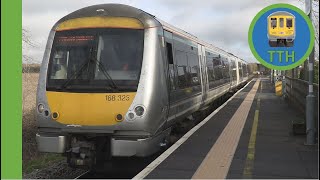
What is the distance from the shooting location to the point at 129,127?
8016 millimetres

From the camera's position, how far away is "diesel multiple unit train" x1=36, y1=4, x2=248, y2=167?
26.4 feet

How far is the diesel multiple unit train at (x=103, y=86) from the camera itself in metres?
8.05

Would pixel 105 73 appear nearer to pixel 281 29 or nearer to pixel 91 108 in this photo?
pixel 91 108

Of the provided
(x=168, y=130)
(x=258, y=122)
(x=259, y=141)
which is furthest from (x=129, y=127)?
(x=258, y=122)

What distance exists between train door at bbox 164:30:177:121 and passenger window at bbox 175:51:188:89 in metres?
0.56

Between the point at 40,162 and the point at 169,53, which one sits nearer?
the point at 169,53

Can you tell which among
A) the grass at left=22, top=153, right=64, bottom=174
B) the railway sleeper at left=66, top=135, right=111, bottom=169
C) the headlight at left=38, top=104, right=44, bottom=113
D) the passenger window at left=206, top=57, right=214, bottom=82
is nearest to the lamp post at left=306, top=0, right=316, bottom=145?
the railway sleeper at left=66, top=135, right=111, bottom=169

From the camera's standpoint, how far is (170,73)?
372 inches

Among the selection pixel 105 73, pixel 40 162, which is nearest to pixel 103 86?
A: pixel 105 73

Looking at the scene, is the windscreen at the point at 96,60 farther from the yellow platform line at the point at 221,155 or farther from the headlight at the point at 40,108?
the yellow platform line at the point at 221,155

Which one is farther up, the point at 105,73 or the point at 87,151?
the point at 105,73

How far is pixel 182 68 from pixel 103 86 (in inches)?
123

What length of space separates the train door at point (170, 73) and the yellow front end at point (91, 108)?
1.45 meters

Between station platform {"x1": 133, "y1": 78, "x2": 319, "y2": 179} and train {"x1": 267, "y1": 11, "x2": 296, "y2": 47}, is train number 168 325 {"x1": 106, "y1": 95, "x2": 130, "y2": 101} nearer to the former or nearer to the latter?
station platform {"x1": 133, "y1": 78, "x2": 319, "y2": 179}
